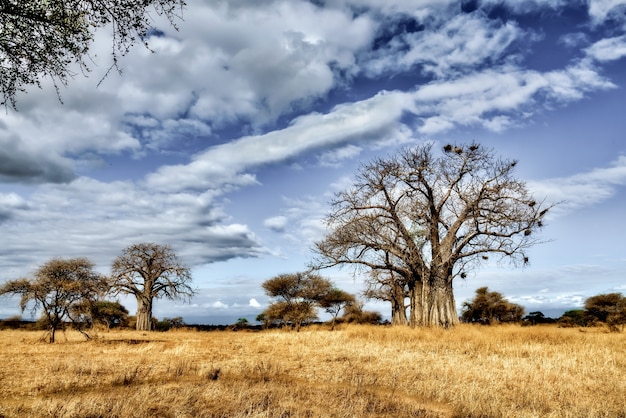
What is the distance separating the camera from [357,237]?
19281mm

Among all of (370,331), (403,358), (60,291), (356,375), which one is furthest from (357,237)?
(60,291)

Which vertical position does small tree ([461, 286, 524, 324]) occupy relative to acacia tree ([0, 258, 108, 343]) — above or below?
below

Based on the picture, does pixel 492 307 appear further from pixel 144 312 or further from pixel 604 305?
pixel 144 312

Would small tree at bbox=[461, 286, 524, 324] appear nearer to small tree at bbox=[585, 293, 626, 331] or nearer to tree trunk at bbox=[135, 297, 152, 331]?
small tree at bbox=[585, 293, 626, 331]

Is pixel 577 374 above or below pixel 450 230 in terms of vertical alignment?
below

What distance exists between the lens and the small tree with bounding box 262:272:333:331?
37938 millimetres

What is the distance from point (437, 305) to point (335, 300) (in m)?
24.2

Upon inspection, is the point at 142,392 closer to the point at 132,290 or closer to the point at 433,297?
the point at 433,297

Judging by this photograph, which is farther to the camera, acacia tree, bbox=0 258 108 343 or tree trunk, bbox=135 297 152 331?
tree trunk, bbox=135 297 152 331

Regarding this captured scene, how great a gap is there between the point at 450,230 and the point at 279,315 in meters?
23.4

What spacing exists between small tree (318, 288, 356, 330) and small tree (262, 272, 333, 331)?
1.91m

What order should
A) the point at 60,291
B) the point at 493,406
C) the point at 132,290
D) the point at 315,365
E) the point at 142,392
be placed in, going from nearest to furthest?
the point at 493,406
the point at 142,392
the point at 315,365
the point at 60,291
the point at 132,290

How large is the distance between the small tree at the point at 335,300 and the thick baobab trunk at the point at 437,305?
2160 centimetres

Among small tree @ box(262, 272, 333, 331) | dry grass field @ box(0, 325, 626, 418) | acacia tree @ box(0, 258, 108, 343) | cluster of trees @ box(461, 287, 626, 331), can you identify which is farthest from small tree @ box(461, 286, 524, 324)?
acacia tree @ box(0, 258, 108, 343)
